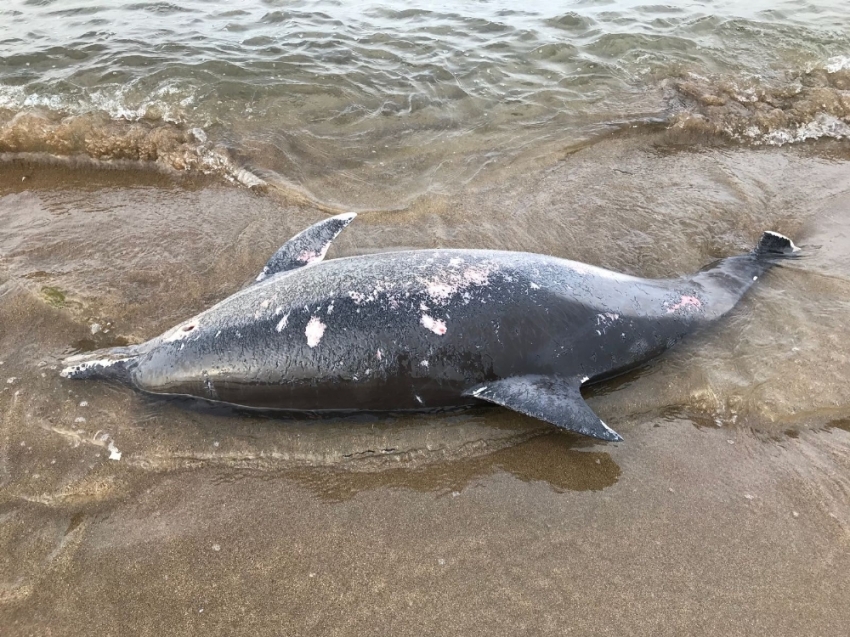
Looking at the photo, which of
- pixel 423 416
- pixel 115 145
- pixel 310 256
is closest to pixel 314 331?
pixel 423 416

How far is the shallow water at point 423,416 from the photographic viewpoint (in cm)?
313

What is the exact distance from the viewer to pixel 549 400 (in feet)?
12.0

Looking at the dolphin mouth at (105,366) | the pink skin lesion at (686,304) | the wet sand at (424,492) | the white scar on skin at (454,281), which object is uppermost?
the white scar on skin at (454,281)

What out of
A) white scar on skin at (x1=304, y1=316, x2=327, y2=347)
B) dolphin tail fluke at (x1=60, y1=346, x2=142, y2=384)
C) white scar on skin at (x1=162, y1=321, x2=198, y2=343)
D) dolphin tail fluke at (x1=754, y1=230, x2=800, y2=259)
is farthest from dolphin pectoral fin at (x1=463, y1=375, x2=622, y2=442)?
dolphin tail fluke at (x1=754, y1=230, x2=800, y2=259)

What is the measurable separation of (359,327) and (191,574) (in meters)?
1.88

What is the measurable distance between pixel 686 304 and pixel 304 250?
3478mm

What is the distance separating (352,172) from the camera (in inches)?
277

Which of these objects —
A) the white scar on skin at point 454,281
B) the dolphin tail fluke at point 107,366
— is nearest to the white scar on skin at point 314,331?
the white scar on skin at point 454,281

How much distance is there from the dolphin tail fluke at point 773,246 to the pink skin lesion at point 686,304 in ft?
4.33

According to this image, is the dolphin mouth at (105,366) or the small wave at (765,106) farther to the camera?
the small wave at (765,106)

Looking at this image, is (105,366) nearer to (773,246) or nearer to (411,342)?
(411,342)

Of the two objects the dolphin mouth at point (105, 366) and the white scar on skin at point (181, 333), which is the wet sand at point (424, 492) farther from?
the white scar on skin at point (181, 333)

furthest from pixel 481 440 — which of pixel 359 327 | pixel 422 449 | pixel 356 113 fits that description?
pixel 356 113

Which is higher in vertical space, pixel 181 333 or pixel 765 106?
pixel 765 106
